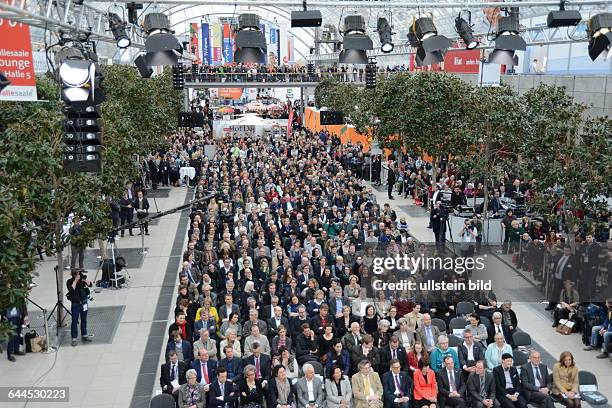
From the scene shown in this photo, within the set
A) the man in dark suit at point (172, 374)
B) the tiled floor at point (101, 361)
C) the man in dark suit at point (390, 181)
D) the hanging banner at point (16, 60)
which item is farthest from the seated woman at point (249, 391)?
the man in dark suit at point (390, 181)

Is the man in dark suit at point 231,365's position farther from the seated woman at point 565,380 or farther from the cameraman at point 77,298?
the seated woman at point 565,380

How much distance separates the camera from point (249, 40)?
14094 millimetres

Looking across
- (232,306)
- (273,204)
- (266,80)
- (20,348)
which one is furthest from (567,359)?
(266,80)

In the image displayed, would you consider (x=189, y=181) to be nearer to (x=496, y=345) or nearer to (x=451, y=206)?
(x=451, y=206)

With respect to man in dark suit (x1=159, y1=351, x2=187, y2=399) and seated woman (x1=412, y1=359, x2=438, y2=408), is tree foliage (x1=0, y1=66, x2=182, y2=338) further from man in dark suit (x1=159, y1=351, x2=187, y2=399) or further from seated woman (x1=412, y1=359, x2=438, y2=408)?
seated woman (x1=412, y1=359, x2=438, y2=408)

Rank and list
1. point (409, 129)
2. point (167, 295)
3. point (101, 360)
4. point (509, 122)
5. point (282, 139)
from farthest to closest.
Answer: point (282, 139) → point (409, 129) → point (509, 122) → point (167, 295) → point (101, 360)

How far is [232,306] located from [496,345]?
440 cm

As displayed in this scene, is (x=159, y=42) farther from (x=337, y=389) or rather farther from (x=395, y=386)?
(x=395, y=386)

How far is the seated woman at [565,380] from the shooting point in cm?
995

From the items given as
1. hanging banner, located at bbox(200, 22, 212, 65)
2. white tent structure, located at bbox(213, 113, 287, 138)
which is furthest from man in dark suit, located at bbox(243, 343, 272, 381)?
hanging banner, located at bbox(200, 22, 212, 65)

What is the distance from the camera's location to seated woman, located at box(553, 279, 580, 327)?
1408cm

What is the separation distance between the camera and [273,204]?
848 inches

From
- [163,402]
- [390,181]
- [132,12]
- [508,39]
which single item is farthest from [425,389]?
[390,181]

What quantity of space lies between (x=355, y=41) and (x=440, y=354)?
6.99 m
